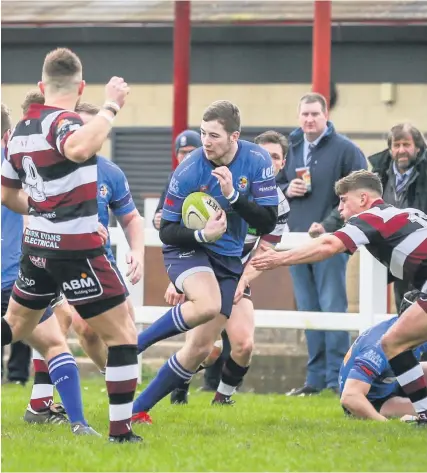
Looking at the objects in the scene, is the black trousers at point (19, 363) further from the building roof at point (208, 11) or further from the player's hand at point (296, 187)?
the building roof at point (208, 11)

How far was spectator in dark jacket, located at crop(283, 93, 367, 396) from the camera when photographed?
1132 cm

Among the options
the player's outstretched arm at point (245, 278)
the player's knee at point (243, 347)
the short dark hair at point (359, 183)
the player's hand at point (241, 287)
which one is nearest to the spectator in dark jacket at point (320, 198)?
the player's knee at point (243, 347)

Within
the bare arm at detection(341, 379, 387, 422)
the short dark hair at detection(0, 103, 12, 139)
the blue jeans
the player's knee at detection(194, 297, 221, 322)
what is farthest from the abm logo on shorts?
the blue jeans

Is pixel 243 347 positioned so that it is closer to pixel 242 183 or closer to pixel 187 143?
pixel 242 183

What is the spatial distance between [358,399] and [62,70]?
122 inches

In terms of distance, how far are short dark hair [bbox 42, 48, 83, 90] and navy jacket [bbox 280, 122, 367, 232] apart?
430 cm

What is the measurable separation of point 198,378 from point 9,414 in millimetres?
3857

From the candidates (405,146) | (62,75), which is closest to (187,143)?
(405,146)

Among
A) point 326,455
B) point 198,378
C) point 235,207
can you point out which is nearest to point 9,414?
point 235,207

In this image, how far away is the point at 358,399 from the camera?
8.84 metres

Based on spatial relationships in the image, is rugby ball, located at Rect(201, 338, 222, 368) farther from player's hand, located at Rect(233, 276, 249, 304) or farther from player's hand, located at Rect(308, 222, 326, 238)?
player's hand, located at Rect(233, 276, 249, 304)

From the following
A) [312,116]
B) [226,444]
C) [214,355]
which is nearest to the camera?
[226,444]

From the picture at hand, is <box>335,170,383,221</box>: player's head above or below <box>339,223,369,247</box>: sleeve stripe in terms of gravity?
above

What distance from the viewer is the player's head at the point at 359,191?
8.59 metres
